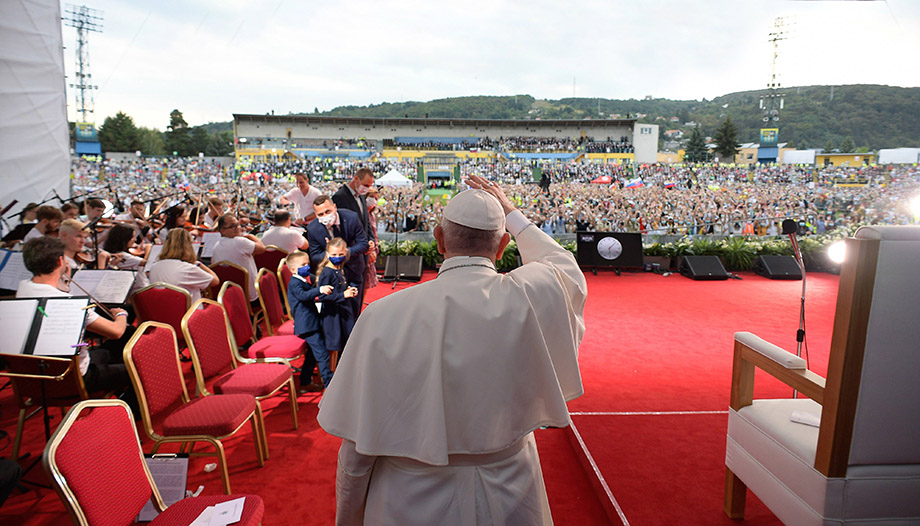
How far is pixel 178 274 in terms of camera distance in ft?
14.2

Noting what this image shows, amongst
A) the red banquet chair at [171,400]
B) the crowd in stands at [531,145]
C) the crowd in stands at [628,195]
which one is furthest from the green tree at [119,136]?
the red banquet chair at [171,400]

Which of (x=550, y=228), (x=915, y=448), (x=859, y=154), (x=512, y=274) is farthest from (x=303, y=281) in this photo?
(x=859, y=154)

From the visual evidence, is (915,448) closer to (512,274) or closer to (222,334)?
(512,274)

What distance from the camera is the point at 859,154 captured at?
1741 inches

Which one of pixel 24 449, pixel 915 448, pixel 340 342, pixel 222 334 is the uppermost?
pixel 915 448

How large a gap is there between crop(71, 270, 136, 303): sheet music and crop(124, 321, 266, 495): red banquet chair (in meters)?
0.96

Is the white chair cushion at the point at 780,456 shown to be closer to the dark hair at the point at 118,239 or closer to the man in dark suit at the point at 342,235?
the man in dark suit at the point at 342,235

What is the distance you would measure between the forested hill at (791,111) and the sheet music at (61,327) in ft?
136

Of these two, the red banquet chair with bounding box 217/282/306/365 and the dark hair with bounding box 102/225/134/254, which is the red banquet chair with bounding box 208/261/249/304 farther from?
the red banquet chair with bounding box 217/282/306/365

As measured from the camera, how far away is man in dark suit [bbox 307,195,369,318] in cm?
452

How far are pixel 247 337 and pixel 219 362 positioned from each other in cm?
70

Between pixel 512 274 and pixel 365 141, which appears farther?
pixel 365 141

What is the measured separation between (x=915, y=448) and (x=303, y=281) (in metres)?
3.82

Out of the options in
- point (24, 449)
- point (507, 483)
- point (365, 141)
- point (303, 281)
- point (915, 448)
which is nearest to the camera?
point (507, 483)
